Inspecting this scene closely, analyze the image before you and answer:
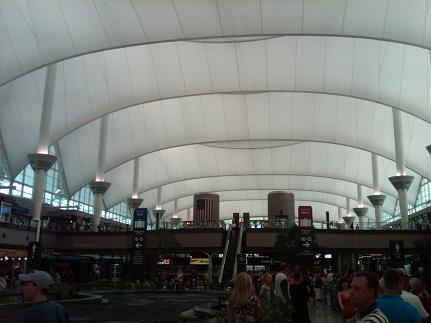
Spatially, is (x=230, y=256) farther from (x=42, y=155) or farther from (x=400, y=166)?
(x=400, y=166)

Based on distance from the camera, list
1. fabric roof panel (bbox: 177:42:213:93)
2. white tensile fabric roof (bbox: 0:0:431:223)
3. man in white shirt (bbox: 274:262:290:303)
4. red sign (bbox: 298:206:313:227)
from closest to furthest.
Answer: man in white shirt (bbox: 274:262:290:303), white tensile fabric roof (bbox: 0:0:431:223), red sign (bbox: 298:206:313:227), fabric roof panel (bbox: 177:42:213:93)

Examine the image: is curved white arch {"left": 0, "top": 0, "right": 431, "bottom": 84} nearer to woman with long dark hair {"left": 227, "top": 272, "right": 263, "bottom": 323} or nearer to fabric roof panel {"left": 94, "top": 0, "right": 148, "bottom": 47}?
fabric roof panel {"left": 94, "top": 0, "right": 148, "bottom": 47}

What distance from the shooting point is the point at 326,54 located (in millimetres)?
40188

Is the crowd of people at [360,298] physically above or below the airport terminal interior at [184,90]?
below

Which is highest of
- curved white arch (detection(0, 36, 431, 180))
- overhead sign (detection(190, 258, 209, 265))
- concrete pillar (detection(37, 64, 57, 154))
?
curved white arch (detection(0, 36, 431, 180))

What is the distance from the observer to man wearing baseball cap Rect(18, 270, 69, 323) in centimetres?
397

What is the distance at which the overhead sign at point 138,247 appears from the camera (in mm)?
32594

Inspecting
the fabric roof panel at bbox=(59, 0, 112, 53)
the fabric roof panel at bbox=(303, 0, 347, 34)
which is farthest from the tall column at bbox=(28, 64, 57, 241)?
the fabric roof panel at bbox=(303, 0, 347, 34)

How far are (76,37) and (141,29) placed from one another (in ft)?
13.7

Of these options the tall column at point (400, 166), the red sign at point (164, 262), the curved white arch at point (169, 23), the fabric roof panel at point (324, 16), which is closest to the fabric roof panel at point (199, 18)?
the curved white arch at point (169, 23)

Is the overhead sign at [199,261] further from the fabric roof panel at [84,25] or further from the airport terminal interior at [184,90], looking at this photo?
the fabric roof panel at [84,25]

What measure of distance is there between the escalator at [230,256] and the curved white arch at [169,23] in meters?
15.0

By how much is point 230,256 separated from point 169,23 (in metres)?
16.3

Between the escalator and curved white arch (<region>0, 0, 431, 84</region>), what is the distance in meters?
15.0
